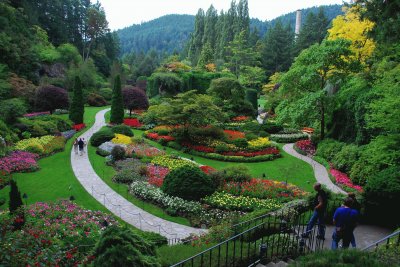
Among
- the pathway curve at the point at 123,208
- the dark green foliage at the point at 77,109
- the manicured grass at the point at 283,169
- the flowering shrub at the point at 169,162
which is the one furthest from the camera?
the dark green foliage at the point at 77,109

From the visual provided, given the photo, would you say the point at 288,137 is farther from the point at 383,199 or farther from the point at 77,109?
the point at 77,109

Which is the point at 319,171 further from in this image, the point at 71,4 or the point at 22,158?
the point at 71,4

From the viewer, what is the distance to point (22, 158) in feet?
64.3

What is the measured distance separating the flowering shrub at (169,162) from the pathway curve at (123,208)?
4079 mm

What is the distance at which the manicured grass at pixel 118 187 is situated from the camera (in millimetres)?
13773

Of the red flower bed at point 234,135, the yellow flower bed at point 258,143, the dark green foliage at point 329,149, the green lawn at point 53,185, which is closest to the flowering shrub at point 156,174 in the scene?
the green lawn at point 53,185

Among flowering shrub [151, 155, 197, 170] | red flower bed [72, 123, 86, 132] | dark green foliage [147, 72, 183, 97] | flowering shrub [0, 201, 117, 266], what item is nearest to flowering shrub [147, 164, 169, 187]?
flowering shrub [151, 155, 197, 170]

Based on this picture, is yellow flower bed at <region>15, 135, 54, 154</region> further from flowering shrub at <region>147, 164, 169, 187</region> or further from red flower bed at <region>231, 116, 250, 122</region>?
red flower bed at <region>231, 116, 250, 122</region>

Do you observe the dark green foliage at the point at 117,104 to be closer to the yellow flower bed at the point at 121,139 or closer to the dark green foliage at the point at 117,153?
the yellow flower bed at the point at 121,139

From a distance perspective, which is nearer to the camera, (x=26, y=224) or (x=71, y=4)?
(x=26, y=224)

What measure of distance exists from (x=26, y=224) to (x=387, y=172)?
13567mm

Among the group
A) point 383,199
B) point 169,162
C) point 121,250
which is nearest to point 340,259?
point 121,250

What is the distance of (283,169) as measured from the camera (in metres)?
17.8

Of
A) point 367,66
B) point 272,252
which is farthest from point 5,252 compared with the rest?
point 367,66
